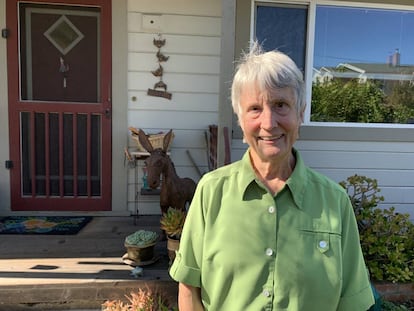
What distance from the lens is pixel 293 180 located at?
3.73 ft

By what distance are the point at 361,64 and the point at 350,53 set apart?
0.50 ft

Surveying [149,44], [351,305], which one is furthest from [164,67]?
[351,305]

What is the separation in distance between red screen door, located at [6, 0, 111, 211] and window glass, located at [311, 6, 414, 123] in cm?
201

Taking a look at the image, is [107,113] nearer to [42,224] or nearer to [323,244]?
[42,224]

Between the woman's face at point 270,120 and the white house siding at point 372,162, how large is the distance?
248cm

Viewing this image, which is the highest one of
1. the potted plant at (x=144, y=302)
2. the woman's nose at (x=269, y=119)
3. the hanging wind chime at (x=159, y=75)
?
the hanging wind chime at (x=159, y=75)

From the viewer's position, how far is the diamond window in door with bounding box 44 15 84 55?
3.62 meters

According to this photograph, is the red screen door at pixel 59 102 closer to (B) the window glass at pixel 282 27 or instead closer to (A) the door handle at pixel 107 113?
(A) the door handle at pixel 107 113

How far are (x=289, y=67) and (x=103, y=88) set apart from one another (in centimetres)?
287

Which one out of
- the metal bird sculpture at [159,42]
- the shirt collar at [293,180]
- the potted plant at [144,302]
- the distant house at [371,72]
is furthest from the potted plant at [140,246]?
the distant house at [371,72]

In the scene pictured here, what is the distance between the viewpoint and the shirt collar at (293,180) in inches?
44.3

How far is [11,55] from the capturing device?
3.54 m

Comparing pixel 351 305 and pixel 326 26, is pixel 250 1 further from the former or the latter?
pixel 351 305

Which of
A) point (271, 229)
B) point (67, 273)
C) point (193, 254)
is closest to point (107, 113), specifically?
point (67, 273)
